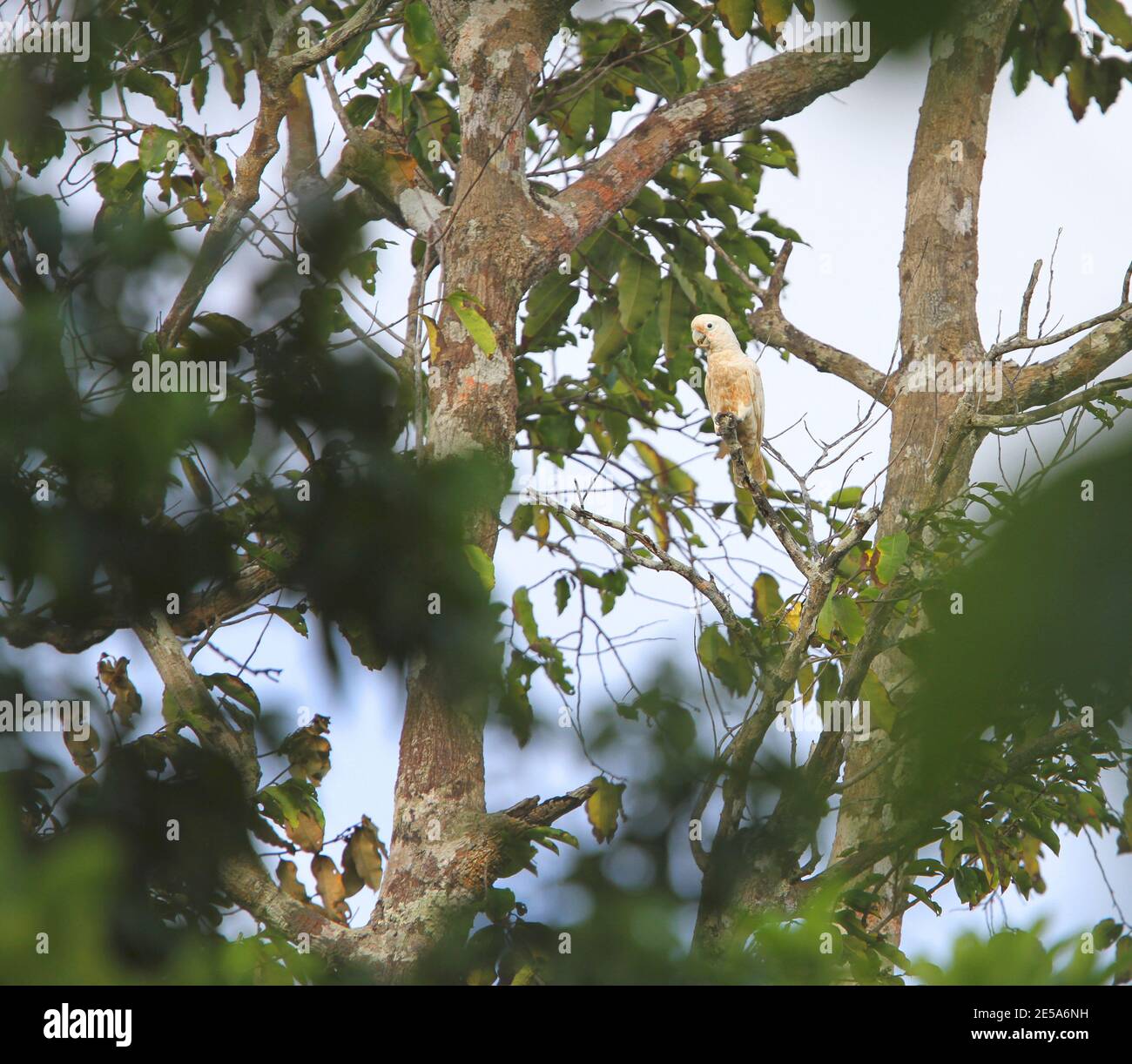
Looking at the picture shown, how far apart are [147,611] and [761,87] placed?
3316mm

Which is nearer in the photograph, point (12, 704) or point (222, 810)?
point (12, 704)

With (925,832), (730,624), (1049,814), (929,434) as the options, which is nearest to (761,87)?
(929,434)

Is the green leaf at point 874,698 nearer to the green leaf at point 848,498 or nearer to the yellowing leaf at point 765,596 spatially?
the green leaf at point 848,498

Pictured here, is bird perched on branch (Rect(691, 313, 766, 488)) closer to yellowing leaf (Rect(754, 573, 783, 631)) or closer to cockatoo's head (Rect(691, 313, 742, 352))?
cockatoo's head (Rect(691, 313, 742, 352))

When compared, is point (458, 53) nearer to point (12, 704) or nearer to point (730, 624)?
point (730, 624)

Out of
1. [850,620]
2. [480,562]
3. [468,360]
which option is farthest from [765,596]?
[480,562]

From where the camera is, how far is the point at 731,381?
402 cm

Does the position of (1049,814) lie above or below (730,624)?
below

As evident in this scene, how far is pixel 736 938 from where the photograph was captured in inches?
31.0

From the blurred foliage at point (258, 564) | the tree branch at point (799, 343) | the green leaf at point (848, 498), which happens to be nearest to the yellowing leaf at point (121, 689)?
the blurred foliage at point (258, 564)

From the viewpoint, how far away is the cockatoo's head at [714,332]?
410cm

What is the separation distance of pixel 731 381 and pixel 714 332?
20 cm
